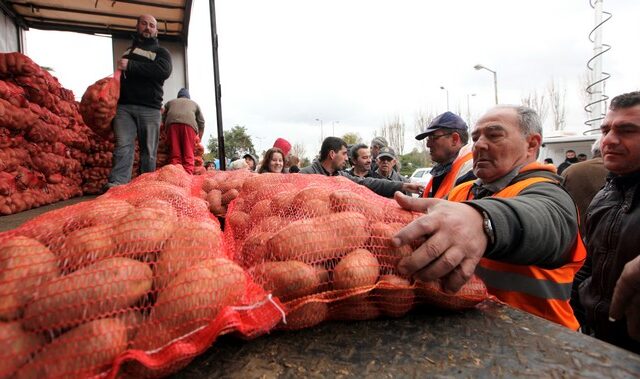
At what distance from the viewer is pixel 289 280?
1.06m

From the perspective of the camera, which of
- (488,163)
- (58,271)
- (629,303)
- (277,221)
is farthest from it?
(488,163)

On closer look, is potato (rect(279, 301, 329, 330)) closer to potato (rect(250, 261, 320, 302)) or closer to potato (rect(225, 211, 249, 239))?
potato (rect(250, 261, 320, 302))

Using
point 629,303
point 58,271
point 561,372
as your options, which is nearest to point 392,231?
point 561,372

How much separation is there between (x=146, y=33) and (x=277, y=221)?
392cm

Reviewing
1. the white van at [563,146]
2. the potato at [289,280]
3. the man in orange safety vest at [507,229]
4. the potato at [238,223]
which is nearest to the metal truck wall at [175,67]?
the potato at [238,223]

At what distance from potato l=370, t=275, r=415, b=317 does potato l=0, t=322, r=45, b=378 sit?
837 mm

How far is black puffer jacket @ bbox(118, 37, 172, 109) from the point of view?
414 cm

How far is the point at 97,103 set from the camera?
375 cm

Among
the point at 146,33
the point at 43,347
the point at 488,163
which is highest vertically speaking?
the point at 146,33

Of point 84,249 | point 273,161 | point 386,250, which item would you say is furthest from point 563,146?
point 84,249

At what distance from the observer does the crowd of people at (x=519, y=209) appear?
1113 mm

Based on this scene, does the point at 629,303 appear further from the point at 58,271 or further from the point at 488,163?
the point at 58,271

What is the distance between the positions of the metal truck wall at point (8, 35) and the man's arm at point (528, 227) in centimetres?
792

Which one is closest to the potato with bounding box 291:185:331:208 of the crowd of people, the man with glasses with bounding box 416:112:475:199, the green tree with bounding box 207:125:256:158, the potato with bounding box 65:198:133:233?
the crowd of people
